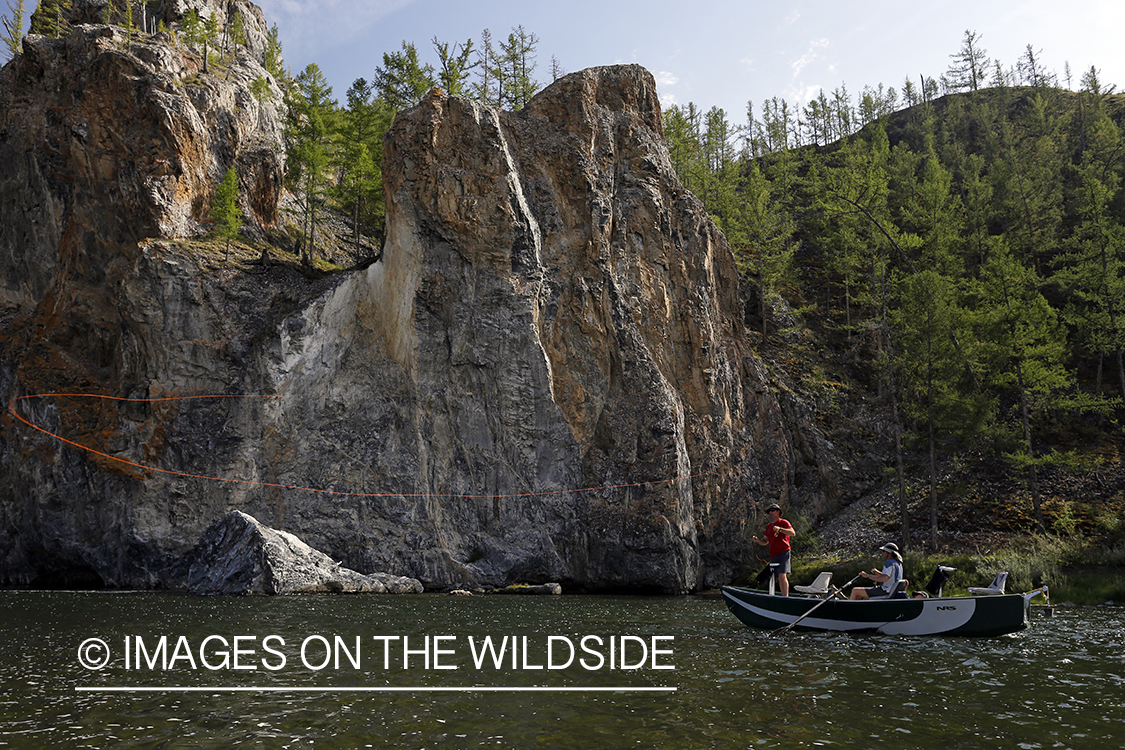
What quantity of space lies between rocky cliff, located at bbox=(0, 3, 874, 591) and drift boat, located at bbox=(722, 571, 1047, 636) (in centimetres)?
1271

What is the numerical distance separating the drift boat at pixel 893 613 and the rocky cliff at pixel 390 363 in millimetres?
12710

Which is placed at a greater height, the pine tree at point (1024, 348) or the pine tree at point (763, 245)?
the pine tree at point (763, 245)

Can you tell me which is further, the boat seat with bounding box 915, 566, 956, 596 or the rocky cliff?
the rocky cliff

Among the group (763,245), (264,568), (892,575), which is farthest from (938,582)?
(763,245)

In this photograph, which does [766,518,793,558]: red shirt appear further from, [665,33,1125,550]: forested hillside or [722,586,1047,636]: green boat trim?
[665,33,1125,550]: forested hillside

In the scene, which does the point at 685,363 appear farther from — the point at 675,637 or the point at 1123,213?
the point at 1123,213

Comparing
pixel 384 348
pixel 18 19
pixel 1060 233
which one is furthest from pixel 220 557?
pixel 18 19

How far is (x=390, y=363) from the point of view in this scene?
33.4m

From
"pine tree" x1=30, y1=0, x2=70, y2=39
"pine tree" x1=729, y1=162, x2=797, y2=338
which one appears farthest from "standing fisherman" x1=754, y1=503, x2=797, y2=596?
"pine tree" x1=30, y1=0, x2=70, y2=39

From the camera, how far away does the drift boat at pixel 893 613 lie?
52.4ft

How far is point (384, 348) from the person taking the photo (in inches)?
1325

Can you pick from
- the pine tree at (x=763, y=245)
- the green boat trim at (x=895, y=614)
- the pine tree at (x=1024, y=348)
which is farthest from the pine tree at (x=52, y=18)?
the pine tree at (x=1024, y=348)

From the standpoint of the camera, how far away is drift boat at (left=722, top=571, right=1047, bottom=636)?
52.4ft

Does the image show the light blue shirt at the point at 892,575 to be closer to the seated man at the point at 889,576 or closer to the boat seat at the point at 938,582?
the seated man at the point at 889,576
